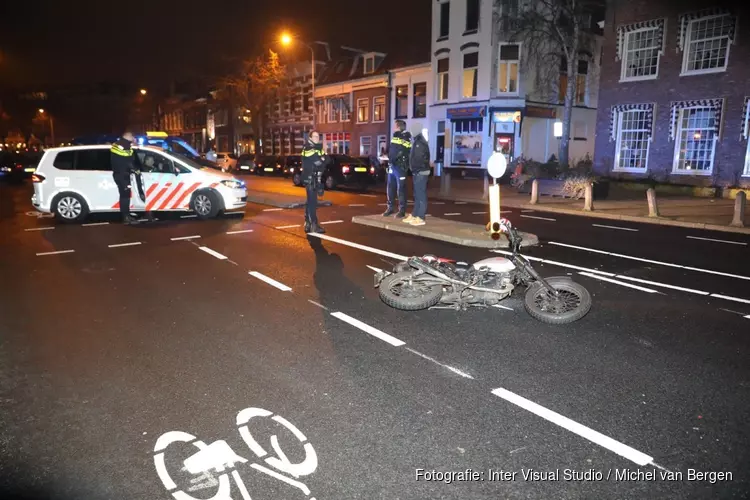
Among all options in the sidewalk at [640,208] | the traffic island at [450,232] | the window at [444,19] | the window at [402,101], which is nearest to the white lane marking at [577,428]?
the traffic island at [450,232]

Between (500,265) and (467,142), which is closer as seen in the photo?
(500,265)

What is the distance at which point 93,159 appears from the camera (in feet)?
42.7

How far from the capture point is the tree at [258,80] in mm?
43812

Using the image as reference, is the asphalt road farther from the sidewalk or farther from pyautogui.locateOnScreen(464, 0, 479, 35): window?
pyautogui.locateOnScreen(464, 0, 479, 35): window

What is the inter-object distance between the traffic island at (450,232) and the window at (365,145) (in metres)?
30.2

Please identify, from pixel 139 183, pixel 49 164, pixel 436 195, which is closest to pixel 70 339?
pixel 139 183

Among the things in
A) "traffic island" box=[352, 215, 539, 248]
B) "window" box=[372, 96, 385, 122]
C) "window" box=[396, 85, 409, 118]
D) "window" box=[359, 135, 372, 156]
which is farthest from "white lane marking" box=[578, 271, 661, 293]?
"window" box=[359, 135, 372, 156]

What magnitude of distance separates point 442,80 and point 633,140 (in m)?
13.9

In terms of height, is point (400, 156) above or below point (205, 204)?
above

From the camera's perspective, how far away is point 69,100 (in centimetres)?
7688

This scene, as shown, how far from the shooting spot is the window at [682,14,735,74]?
21188 mm

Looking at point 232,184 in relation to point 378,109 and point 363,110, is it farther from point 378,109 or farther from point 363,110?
point 363,110

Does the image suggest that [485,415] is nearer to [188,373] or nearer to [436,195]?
[188,373]

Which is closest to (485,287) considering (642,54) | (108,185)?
(108,185)
